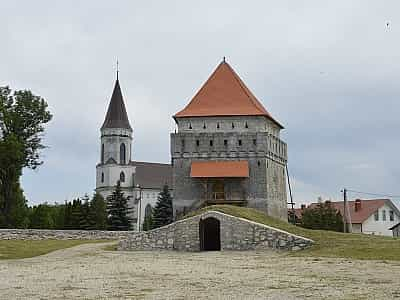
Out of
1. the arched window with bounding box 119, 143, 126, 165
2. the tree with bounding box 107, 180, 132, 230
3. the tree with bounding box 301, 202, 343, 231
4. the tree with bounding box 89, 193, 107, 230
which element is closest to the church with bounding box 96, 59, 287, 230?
the tree with bounding box 301, 202, 343, 231

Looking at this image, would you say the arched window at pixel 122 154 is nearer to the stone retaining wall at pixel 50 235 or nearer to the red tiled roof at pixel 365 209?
the red tiled roof at pixel 365 209

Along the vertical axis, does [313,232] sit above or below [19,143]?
below

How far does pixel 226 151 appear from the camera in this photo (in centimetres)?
5859

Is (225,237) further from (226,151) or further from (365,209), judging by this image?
(365,209)

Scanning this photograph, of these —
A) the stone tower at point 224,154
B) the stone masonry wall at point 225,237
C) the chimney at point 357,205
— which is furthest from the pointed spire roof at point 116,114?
the stone masonry wall at point 225,237

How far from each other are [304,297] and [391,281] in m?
3.06

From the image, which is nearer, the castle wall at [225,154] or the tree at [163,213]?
the castle wall at [225,154]

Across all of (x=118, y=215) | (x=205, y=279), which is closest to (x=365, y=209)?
(x=118, y=215)

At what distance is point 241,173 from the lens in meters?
56.8

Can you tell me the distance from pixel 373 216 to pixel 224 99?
22.1 m

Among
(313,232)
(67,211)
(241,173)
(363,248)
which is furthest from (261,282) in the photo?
(67,211)

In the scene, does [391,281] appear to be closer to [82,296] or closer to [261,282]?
[261,282]

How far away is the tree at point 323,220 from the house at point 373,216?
1566 centimetres

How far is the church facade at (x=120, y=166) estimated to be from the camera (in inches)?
4040
